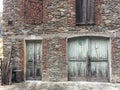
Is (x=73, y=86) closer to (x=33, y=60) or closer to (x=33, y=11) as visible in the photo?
(x=33, y=60)

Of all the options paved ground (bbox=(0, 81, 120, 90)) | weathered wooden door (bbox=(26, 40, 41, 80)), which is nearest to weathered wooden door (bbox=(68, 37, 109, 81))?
paved ground (bbox=(0, 81, 120, 90))

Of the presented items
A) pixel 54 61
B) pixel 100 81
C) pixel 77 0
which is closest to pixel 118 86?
pixel 100 81

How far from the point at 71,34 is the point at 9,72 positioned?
10.6 feet

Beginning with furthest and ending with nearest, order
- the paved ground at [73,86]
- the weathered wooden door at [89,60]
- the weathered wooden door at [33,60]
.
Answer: the weathered wooden door at [33,60], the weathered wooden door at [89,60], the paved ground at [73,86]

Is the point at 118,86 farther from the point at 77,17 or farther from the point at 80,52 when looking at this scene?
the point at 77,17

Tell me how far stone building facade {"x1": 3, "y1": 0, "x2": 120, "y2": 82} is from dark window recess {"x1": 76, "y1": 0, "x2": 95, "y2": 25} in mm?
184

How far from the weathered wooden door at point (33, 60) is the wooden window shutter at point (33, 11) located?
3.37ft

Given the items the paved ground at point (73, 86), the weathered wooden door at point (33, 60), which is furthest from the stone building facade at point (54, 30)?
the paved ground at point (73, 86)

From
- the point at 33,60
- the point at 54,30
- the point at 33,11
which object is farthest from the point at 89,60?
the point at 33,11

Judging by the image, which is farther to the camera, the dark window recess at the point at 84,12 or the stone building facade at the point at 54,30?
the dark window recess at the point at 84,12

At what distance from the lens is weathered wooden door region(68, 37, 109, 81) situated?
904 cm

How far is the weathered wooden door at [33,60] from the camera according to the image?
9406 mm

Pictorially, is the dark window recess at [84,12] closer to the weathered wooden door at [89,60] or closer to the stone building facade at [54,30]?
the stone building facade at [54,30]

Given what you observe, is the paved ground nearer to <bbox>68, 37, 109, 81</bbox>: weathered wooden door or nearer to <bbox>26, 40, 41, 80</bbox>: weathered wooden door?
<bbox>68, 37, 109, 81</bbox>: weathered wooden door
